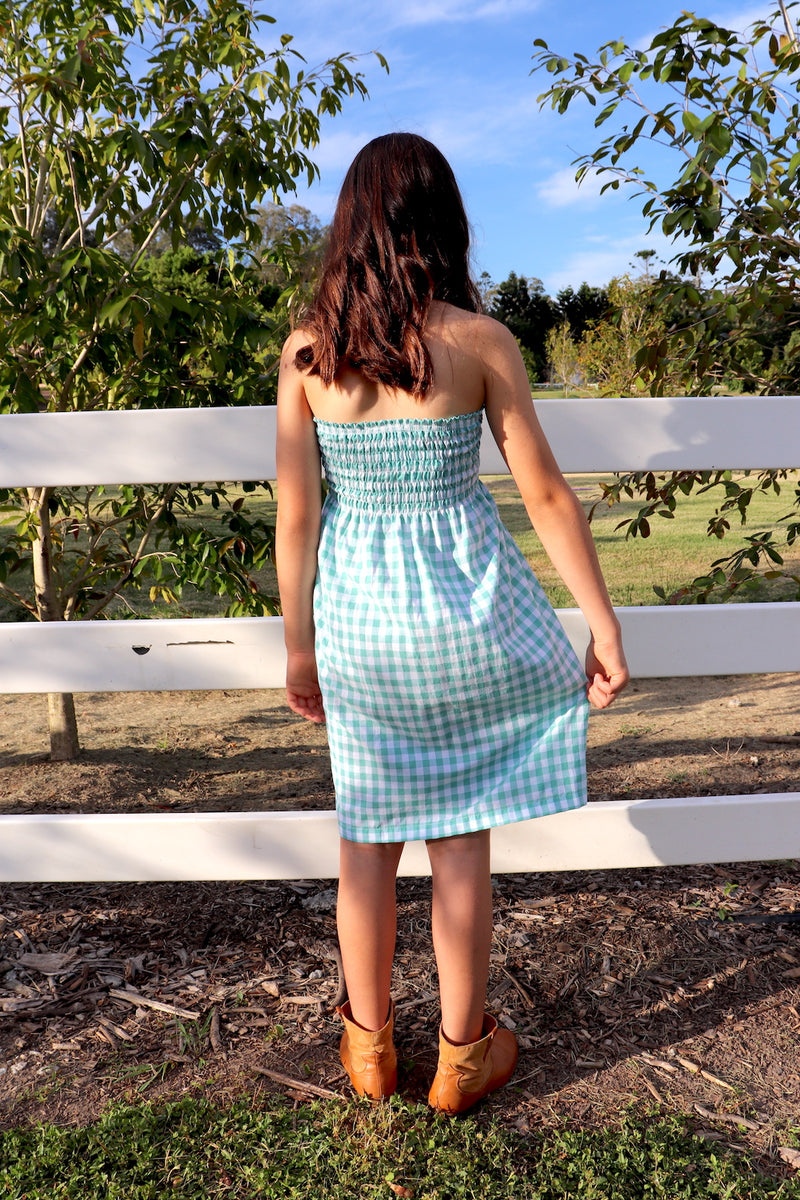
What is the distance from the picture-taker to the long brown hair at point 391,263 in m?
1.56

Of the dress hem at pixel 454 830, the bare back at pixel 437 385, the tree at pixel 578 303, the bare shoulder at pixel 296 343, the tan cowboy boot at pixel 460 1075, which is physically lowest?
the tan cowboy boot at pixel 460 1075

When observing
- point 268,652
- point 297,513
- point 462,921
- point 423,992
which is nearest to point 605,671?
point 462,921

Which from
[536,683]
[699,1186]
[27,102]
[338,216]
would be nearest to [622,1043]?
[699,1186]

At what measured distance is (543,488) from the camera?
1654mm

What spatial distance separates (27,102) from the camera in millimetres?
2918

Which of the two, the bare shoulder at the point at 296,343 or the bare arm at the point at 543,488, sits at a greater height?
the bare shoulder at the point at 296,343

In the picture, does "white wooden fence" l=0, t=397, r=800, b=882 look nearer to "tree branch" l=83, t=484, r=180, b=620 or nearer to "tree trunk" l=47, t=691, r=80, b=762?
"tree branch" l=83, t=484, r=180, b=620

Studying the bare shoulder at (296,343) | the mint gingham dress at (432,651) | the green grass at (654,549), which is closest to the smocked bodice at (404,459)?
the mint gingham dress at (432,651)

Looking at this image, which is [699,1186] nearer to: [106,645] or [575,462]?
[575,462]

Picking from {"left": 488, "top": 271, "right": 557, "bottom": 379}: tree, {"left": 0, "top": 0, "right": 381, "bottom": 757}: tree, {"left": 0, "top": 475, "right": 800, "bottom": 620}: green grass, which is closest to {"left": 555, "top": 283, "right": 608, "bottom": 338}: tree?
{"left": 488, "top": 271, "right": 557, "bottom": 379}: tree

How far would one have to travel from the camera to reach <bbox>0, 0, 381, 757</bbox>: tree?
2.70m

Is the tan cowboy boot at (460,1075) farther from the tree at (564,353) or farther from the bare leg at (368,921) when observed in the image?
the tree at (564,353)

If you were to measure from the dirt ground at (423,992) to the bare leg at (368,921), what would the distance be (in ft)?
0.79

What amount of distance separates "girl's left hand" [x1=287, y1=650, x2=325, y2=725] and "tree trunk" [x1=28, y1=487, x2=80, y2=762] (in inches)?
72.2
